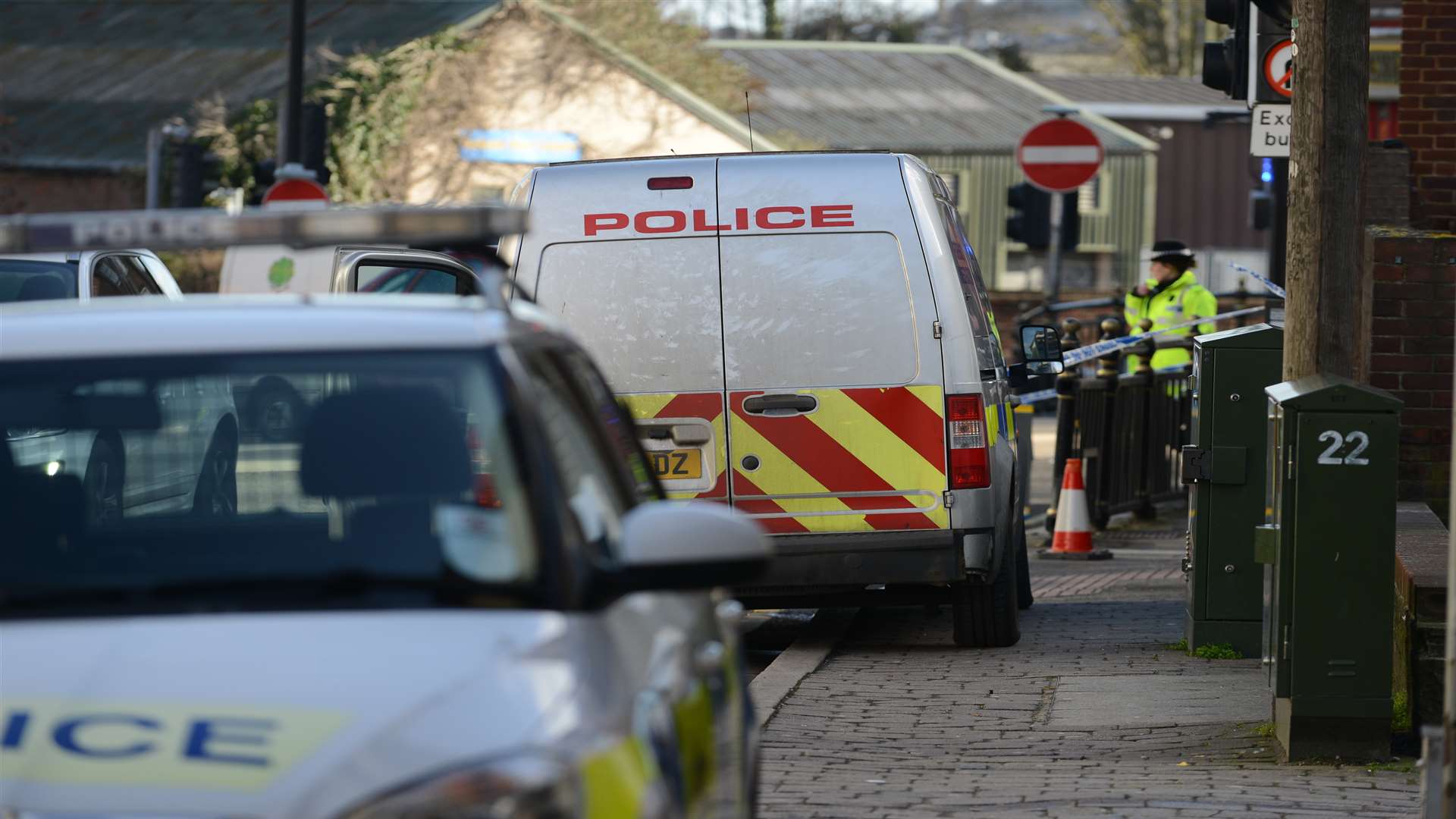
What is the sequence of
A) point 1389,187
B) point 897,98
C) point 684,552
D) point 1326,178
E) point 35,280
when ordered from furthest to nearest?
point 897,98 → point 1389,187 → point 35,280 → point 1326,178 → point 684,552

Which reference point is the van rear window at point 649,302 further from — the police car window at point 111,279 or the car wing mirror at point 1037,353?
the police car window at point 111,279

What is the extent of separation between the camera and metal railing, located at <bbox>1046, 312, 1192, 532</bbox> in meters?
14.6

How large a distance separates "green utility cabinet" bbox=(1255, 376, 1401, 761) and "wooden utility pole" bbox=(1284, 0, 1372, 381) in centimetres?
109

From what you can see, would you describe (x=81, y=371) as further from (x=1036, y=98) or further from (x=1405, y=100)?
(x=1036, y=98)

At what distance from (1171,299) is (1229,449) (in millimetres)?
8192

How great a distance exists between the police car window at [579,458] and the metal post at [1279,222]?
961 centimetres

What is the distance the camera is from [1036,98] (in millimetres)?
58219

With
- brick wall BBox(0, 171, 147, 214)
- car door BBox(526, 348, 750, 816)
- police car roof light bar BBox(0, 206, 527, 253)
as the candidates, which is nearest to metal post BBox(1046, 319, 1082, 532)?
car door BBox(526, 348, 750, 816)

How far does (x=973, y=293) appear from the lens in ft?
30.5

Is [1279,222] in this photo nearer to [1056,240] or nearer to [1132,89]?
[1056,240]

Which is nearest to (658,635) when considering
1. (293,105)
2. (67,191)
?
(293,105)

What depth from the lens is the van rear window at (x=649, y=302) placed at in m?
8.95

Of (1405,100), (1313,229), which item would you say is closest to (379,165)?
(1405,100)

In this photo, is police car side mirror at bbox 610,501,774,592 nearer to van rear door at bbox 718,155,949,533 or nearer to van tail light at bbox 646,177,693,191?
van rear door at bbox 718,155,949,533
